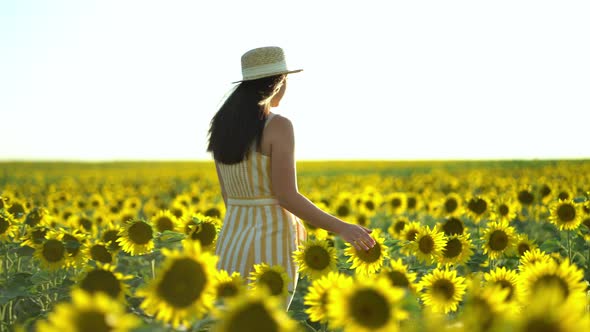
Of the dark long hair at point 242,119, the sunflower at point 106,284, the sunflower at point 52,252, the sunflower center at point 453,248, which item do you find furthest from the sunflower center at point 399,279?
the sunflower at point 52,252

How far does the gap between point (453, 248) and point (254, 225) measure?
2041 millimetres

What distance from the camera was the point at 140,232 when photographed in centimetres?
468

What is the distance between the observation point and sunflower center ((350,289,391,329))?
6.10ft

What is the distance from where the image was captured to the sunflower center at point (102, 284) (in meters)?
2.53

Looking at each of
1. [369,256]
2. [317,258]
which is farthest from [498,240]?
[317,258]

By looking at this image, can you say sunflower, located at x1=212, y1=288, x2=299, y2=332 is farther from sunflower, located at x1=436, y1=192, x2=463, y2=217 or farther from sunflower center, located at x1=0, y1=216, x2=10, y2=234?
sunflower, located at x1=436, y1=192, x2=463, y2=217

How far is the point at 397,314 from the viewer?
6.09 ft

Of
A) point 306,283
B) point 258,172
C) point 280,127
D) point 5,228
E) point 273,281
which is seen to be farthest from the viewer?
point 306,283

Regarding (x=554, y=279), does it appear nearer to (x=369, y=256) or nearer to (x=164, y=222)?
(x=369, y=256)

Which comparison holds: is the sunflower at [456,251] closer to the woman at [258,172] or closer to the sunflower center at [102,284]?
the woman at [258,172]

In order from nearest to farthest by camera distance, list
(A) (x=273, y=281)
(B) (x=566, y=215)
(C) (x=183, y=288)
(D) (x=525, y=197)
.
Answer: (C) (x=183, y=288) < (A) (x=273, y=281) < (B) (x=566, y=215) < (D) (x=525, y=197)

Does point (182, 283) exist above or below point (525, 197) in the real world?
above

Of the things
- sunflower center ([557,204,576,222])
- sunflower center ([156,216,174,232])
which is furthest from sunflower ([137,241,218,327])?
sunflower center ([557,204,576,222])

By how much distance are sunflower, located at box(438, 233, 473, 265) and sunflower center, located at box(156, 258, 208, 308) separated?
3201 millimetres
